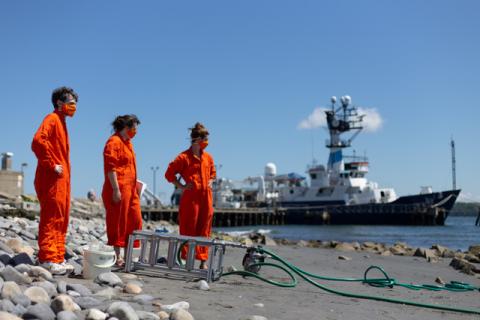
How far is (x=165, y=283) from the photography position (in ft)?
13.3

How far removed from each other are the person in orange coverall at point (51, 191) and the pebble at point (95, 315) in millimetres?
1271

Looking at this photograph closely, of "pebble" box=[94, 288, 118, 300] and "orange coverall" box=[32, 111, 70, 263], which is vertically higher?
"orange coverall" box=[32, 111, 70, 263]

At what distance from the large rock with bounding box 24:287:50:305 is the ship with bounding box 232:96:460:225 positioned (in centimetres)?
4085

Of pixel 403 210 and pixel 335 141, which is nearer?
pixel 403 210

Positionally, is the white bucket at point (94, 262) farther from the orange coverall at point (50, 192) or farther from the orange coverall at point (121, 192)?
the orange coverall at point (121, 192)

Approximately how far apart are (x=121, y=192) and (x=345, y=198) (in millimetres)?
43181

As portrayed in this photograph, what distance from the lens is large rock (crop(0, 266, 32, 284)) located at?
10.3 ft

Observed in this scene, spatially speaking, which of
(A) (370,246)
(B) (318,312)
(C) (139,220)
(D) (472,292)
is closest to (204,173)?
(C) (139,220)

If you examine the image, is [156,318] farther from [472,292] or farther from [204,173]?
[472,292]

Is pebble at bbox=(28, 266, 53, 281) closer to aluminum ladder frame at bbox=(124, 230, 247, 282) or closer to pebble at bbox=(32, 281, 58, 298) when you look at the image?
pebble at bbox=(32, 281, 58, 298)

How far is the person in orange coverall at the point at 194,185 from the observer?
196 inches

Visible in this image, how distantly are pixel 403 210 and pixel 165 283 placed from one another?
4028 cm

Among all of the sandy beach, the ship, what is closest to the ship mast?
the ship

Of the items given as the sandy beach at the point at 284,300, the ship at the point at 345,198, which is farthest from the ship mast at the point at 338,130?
the sandy beach at the point at 284,300
